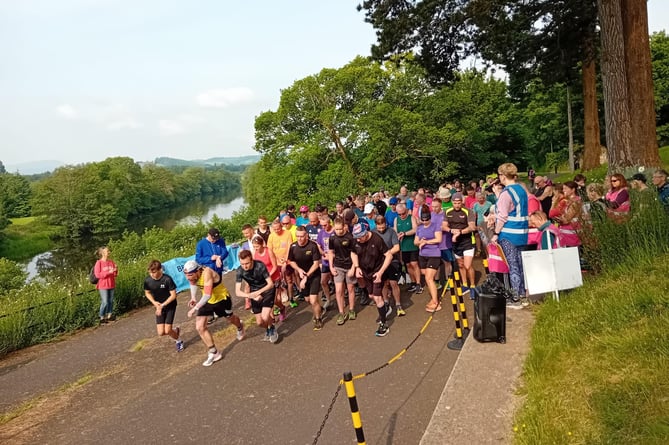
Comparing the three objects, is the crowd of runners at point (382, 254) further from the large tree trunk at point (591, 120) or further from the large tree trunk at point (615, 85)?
the large tree trunk at point (591, 120)

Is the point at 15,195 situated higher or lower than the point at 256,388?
higher

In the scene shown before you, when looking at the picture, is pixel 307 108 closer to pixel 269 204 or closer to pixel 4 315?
pixel 269 204

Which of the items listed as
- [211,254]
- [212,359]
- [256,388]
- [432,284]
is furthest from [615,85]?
[212,359]

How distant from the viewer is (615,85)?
10695mm

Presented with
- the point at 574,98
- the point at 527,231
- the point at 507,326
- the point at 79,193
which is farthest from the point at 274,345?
the point at 79,193

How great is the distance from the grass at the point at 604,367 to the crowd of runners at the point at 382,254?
1.28m

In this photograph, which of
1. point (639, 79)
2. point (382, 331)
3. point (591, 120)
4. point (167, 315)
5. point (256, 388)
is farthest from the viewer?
point (591, 120)

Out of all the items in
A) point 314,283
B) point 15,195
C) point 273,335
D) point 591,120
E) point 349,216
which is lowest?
point 273,335

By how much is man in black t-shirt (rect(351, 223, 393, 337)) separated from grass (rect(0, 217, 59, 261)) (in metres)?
60.1

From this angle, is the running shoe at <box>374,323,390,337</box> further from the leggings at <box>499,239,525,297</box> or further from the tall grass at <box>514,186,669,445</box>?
the tall grass at <box>514,186,669,445</box>

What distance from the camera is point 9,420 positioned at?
613cm

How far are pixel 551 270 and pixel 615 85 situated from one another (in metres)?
7.53

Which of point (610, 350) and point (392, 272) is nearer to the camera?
point (610, 350)

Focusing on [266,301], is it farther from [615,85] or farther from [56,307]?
[615,85]
